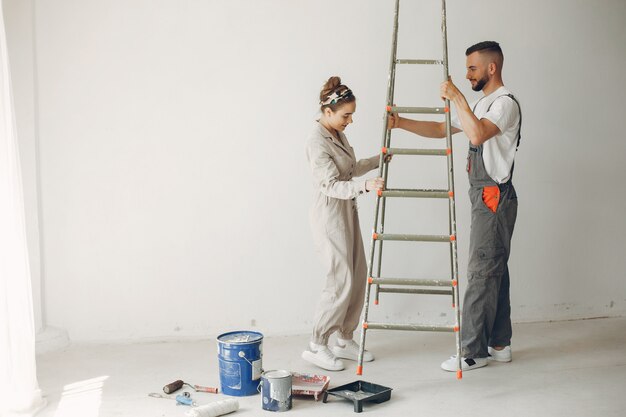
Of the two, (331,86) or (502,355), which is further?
(502,355)

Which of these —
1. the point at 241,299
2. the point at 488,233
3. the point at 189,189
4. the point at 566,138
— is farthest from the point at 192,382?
the point at 566,138

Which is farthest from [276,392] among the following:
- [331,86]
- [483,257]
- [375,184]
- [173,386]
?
[331,86]

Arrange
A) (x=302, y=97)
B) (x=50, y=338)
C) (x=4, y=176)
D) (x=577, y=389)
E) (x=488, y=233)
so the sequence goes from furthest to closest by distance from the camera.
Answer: (x=302, y=97)
(x=50, y=338)
(x=488, y=233)
(x=577, y=389)
(x=4, y=176)

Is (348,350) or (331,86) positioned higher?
(331,86)

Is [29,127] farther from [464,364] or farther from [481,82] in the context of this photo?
→ [464,364]

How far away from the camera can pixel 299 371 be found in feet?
13.2

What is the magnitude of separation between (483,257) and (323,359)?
110 cm

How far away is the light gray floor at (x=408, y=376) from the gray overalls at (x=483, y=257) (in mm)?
221

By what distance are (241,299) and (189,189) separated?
Result: 33.0 inches

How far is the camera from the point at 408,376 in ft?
12.7

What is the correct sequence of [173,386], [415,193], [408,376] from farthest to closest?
[408,376], [415,193], [173,386]

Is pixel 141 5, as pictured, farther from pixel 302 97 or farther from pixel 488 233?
pixel 488 233

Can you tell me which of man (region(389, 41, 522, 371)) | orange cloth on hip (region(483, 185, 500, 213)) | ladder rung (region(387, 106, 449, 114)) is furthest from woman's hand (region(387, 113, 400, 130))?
orange cloth on hip (region(483, 185, 500, 213))

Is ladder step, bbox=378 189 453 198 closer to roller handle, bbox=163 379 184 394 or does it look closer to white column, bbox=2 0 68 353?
roller handle, bbox=163 379 184 394
